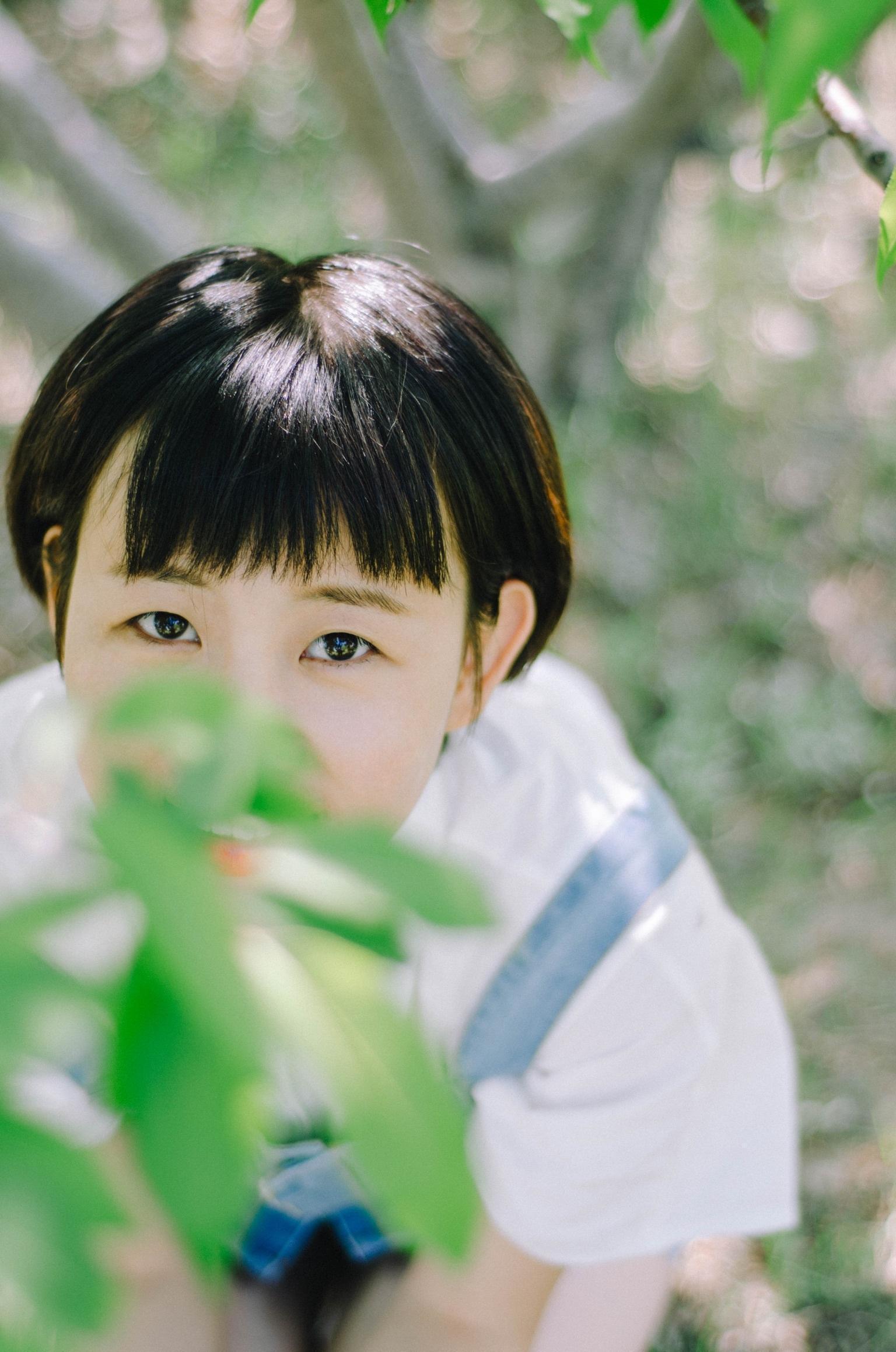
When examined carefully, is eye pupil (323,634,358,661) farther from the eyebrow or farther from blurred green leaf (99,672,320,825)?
blurred green leaf (99,672,320,825)

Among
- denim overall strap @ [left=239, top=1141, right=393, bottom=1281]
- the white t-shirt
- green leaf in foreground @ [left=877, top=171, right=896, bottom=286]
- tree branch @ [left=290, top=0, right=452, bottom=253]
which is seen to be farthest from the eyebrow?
tree branch @ [left=290, top=0, right=452, bottom=253]

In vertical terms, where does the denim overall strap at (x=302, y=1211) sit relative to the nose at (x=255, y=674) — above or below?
below

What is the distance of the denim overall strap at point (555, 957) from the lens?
86cm

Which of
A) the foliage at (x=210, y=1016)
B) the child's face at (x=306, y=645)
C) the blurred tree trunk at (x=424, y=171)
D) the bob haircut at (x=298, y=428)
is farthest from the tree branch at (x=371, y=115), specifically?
the foliage at (x=210, y=1016)

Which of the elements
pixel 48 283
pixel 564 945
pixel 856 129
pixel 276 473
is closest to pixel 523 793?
pixel 564 945

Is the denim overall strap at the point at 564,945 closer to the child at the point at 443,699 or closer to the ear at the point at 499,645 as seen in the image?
the child at the point at 443,699

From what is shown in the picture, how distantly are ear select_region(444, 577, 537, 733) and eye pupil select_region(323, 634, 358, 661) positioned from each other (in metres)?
0.11

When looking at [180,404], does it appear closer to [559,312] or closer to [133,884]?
[133,884]

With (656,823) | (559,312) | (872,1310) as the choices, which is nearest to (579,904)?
(656,823)

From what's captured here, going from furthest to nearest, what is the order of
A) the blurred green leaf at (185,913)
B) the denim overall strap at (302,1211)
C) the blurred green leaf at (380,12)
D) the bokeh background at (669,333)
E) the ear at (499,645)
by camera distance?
the bokeh background at (669,333) < the denim overall strap at (302,1211) < the ear at (499,645) < the blurred green leaf at (380,12) < the blurred green leaf at (185,913)

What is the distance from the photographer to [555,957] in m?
0.86

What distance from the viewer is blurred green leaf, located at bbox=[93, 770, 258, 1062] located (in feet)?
0.73

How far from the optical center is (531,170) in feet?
5.27

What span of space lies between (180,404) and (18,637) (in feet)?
4.73
